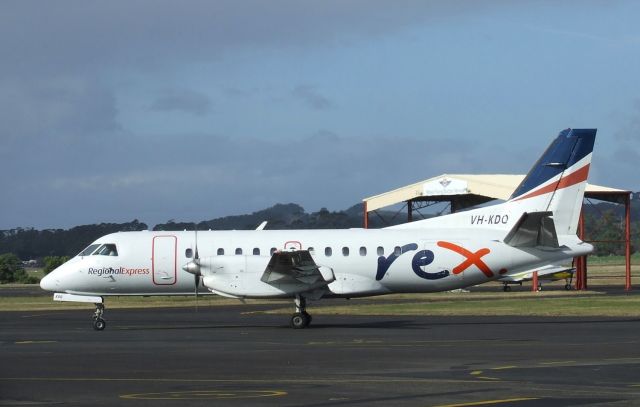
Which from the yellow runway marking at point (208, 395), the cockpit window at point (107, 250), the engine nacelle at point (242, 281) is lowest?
the yellow runway marking at point (208, 395)

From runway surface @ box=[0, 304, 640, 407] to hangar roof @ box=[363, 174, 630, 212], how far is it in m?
29.5

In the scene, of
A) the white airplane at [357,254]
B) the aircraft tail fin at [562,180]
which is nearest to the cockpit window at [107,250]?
the white airplane at [357,254]

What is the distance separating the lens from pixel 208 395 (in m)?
15.2

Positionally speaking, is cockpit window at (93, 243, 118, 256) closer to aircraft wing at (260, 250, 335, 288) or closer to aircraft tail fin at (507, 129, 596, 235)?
aircraft wing at (260, 250, 335, 288)

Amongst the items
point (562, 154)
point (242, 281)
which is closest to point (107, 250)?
point (242, 281)

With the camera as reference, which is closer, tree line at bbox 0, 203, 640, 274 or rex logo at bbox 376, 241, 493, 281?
rex logo at bbox 376, 241, 493, 281

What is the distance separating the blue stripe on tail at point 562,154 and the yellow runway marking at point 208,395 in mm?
18227

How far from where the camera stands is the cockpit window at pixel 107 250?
32.3m

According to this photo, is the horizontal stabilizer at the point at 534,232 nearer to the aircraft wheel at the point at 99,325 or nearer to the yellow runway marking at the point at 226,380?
the aircraft wheel at the point at 99,325

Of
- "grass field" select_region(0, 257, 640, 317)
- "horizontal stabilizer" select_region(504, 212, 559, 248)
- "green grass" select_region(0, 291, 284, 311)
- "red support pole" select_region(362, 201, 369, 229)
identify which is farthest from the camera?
"red support pole" select_region(362, 201, 369, 229)

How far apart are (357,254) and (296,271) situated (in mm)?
2124

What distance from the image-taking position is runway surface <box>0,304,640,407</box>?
14844 millimetres

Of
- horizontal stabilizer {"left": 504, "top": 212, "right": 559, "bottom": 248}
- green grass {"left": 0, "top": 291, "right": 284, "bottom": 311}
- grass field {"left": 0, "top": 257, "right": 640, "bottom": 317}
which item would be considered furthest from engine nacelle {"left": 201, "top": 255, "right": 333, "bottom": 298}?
green grass {"left": 0, "top": 291, "right": 284, "bottom": 311}

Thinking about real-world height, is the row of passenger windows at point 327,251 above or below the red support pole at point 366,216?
below
